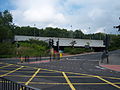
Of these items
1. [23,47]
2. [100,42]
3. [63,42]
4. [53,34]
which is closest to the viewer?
[23,47]

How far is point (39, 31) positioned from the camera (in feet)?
329

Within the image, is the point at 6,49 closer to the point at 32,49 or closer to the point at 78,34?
the point at 32,49

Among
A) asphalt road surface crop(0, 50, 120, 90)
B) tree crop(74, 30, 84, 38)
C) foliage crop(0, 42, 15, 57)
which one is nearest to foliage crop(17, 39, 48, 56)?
foliage crop(0, 42, 15, 57)

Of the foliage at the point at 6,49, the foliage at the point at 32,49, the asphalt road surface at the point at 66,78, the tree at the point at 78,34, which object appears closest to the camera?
the asphalt road surface at the point at 66,78

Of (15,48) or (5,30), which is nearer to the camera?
(5,30)

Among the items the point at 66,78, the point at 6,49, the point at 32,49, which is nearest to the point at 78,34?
the point at 32,49

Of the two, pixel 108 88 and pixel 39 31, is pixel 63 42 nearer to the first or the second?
pixel 39 31

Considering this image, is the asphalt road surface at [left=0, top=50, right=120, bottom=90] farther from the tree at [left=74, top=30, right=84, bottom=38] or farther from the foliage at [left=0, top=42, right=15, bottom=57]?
the tree at [left=74, top=30, right=84, bottom=38]

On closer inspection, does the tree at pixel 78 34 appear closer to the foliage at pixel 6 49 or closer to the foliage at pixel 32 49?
the foliage at pixel 32 49

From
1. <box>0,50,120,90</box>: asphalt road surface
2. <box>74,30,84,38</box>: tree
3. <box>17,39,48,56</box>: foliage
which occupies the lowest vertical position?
<box>0,50,120,90</box>: asphalt road surface

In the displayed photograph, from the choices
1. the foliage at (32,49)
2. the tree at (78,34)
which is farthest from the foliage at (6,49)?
the tree at (78,34)

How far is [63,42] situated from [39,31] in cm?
3989

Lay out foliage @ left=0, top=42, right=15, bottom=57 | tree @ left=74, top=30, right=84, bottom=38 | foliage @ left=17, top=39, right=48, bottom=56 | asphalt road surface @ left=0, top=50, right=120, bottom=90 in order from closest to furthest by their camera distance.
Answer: asphalt road surface @ left=0, top=50, right=120, bottom=90 < foliage @ left=0, top=42, right=15, bottom=57 < foliage @ left=17, top=39, right=48, bottom=56 < tree @ left=74, top=30, right=84, bottom=38

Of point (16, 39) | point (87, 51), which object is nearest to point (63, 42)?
point (87, 51)
